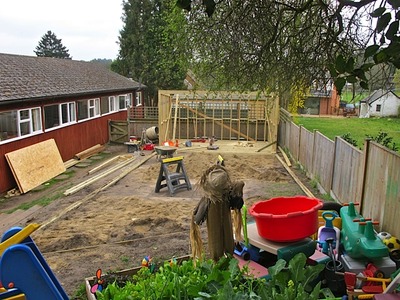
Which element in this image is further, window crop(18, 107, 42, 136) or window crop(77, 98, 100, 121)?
window crop(77, 98, 100, 121)

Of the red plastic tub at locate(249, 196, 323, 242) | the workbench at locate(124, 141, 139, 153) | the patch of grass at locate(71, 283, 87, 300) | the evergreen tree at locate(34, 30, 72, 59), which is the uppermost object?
the evergreen tree at locate(34, 30, 72, 59)

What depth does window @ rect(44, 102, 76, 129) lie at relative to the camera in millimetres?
14750

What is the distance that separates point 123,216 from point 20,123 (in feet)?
22.8

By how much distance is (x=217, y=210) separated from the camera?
3.88 m

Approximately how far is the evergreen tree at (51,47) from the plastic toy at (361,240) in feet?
220

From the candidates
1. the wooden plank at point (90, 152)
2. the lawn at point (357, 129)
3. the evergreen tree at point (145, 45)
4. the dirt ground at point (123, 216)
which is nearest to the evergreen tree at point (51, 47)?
the evergreen tree at point (145, 45)

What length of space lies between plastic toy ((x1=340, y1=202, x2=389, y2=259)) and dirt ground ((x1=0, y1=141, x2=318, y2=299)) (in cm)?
181

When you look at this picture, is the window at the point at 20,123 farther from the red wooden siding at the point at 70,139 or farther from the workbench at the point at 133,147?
the workbench at the point at 133,147

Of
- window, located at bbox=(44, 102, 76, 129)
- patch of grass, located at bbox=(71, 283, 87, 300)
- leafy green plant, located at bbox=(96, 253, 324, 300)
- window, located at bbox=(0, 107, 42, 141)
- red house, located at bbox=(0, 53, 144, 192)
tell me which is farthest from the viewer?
window, located at bbox=(44, 102, 76, 129)

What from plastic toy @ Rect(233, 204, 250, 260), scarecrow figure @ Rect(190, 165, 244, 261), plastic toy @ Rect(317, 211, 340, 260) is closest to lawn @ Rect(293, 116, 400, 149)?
plastic toy @ Rect(317, 211, 340, 260)

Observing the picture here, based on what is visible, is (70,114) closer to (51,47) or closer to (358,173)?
(358,173)

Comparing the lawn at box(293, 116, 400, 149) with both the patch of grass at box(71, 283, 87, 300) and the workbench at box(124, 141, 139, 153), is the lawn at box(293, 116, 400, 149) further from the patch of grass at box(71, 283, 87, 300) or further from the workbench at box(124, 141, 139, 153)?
the patch of grass at box(71, 283, 87, 300)

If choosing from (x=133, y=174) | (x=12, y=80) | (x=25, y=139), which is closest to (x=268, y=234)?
(x=133, y=174)

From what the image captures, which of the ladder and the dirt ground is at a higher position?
the ladder
